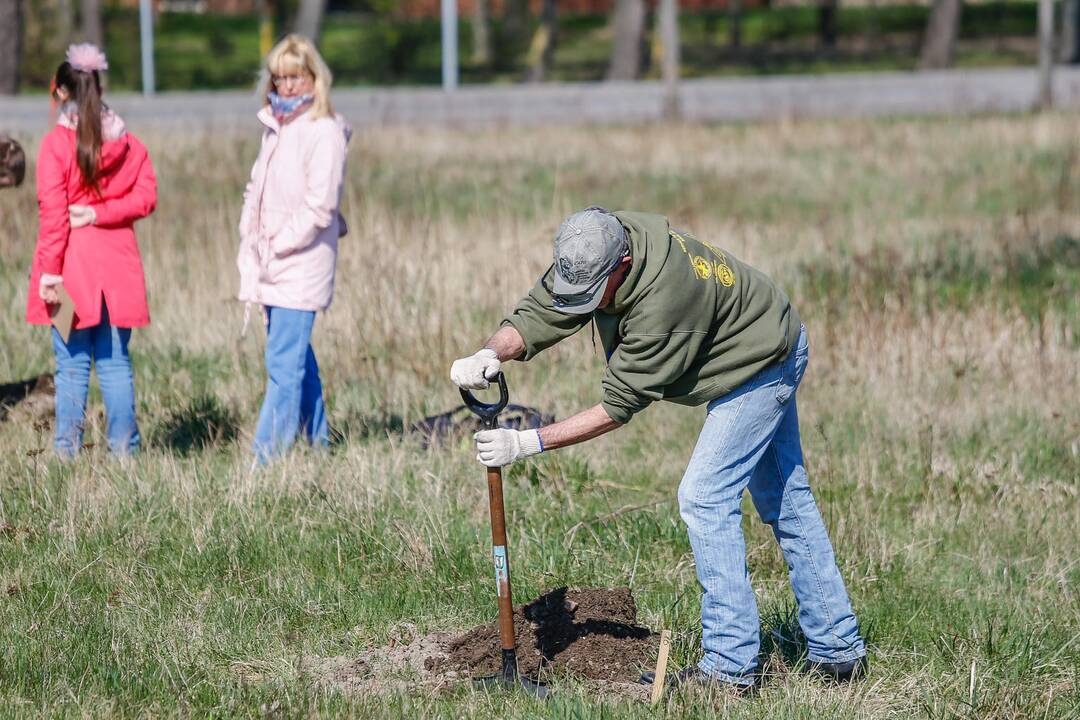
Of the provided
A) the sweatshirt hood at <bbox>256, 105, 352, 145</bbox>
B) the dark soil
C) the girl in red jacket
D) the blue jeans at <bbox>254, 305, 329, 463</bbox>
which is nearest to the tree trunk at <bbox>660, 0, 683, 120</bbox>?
the sweatshirt hood at <bbox>256, 105, 352, 145</bbox>

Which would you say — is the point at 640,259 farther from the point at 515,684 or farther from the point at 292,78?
the point at 292,78

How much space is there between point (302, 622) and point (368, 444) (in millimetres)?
1842

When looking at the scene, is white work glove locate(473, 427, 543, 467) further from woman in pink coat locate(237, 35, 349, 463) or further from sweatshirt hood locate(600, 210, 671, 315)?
woman in pink coat locate(237, 35, 349, 463)

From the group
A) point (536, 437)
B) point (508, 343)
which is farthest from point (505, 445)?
point (508, 343)

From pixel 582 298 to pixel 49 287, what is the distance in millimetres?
3228

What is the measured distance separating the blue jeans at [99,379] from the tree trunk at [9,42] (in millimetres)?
17229

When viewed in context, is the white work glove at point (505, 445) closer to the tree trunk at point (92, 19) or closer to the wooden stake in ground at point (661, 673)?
the wooden stake in ground at point (661, 673)

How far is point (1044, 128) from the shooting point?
1864 centimetres

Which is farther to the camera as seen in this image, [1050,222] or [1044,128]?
[1044,128]

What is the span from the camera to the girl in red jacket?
20.0 ft

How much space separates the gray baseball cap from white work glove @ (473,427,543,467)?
414mm

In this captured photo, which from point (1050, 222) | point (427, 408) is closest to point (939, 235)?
point (1050, 222)

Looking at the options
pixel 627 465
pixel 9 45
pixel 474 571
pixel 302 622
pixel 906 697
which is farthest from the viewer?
pixel 9 45

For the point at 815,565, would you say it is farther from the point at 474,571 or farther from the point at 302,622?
the point at 302,622
